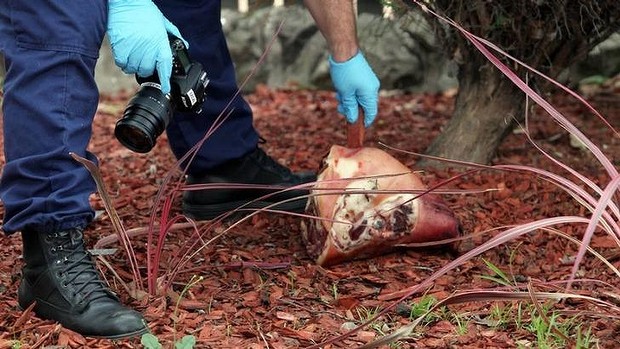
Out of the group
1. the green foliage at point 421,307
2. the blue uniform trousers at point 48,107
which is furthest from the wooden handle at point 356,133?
the blue uniform trousers at point 48,107

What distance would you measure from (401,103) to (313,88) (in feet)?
2.10

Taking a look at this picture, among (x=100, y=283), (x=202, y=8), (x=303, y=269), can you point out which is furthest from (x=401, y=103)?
(x=100, y=283)

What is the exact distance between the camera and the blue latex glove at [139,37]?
206 cm

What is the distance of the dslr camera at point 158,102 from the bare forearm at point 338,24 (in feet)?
1.58

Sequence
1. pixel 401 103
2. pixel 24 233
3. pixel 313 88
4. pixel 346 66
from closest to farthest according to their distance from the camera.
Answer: pixel 24 233, pixel 346 66, pixel 401 103, pixel 313 88

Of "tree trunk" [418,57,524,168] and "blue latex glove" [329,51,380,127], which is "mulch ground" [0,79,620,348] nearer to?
"tree trunk" [418,57,524,168]

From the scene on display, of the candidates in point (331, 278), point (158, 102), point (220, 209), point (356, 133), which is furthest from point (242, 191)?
point (158, 102)

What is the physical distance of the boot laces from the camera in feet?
6.81

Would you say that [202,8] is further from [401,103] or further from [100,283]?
[401,103]

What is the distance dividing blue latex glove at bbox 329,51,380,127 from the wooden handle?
1 centimetres

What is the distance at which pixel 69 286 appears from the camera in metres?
2.08

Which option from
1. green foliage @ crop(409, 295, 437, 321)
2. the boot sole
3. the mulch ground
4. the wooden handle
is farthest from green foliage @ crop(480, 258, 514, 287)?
the boot sole

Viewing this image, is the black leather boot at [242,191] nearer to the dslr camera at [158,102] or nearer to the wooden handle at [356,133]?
the wooden handle at [356,133]

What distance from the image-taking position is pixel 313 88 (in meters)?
5.15
